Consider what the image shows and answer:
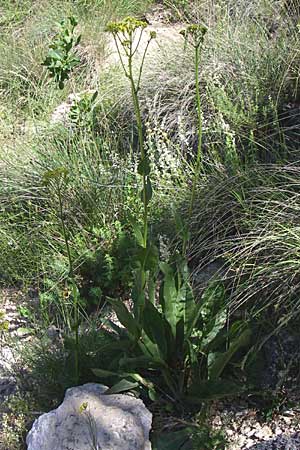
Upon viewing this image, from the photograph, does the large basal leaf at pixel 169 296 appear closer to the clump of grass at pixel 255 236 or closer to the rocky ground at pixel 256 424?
the clump of grass at pixel 255 236

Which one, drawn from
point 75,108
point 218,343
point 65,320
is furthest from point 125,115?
point 218,343

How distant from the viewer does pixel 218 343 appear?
2732mm

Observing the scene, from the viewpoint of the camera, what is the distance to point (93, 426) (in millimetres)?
2406

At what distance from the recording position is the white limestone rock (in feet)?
7.85

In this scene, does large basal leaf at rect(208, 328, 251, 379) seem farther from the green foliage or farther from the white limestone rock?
the white limestone rock

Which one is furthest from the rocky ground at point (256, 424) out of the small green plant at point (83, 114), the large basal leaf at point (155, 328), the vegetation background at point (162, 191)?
the small green plant at point (83, 114)

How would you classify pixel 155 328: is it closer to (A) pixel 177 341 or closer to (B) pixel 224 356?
(A) pixel 177 341

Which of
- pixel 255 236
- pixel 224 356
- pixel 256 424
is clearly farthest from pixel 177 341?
pixel 255 236

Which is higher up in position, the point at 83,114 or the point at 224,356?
the point at 83,114

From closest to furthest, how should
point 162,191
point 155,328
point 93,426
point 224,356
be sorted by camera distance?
point 93,426 < point 224,356 < point 155,328 < point 162,191

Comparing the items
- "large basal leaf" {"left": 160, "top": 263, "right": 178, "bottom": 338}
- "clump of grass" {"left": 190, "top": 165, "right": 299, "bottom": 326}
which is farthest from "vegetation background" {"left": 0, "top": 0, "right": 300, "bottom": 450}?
"large basal leaf" {"left": 160, "top": 263, "right": 178, "bottom": 338}

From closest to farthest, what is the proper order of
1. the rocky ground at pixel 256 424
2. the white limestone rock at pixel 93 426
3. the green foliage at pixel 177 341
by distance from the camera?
1. the white limestone rock at pixel 93 426
2. the rocky ground at pixel 256 424
3. the green foliage at pixel 177 341

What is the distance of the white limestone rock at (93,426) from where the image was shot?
2.39 m

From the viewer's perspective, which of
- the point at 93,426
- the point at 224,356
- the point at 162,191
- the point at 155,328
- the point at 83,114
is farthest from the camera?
the point at 83,114
